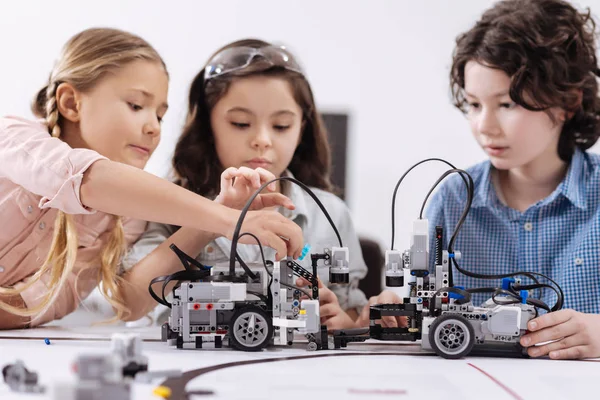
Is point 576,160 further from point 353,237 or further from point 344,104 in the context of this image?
point 344,104

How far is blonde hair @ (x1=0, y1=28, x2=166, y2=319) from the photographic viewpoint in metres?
1.36

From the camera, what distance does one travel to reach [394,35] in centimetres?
321

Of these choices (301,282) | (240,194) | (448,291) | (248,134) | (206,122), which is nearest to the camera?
(448,291)

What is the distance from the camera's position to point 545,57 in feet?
5.40

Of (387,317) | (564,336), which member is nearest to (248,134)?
(387,317)

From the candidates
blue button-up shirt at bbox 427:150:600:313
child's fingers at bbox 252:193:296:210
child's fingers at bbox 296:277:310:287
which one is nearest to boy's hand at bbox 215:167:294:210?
child's fingers at bbox 252:193:296:210

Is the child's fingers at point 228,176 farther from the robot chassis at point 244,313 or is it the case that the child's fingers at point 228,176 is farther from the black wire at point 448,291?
the black wire at point 448,291

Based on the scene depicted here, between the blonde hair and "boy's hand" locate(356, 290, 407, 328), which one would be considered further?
the blonde hair

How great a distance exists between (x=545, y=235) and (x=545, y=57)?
1.51ft

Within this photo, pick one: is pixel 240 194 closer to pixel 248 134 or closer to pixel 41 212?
pixel 248 134

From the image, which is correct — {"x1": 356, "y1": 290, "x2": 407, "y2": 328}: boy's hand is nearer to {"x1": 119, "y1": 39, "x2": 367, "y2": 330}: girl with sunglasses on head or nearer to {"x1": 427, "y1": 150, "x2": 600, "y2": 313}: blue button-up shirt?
{"x1": 119, "y1": 39, "x2": 367, "y2": 330}: girl with sunglasses on head

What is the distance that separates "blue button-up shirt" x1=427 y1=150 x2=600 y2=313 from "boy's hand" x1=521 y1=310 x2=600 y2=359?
1.56ft

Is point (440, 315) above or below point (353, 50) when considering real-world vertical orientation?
below

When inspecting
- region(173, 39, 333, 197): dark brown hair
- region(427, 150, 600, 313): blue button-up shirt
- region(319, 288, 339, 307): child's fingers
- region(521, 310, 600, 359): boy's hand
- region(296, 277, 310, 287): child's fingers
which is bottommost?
region(521, 310, 600, 359): boy's hand
